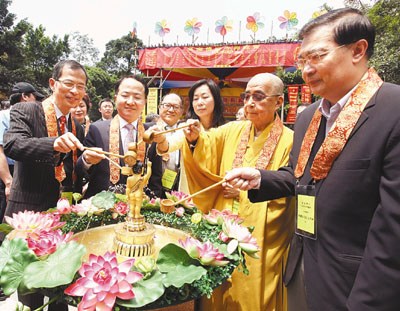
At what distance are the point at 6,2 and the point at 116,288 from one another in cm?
2201

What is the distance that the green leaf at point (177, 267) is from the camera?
941mm

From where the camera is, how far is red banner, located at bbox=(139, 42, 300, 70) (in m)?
10.0

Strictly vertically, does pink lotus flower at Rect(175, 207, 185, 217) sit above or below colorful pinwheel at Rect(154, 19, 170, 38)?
below

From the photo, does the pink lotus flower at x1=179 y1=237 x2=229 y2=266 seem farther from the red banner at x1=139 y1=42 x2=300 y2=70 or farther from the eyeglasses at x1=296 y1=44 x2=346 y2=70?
the red banner at x1=139 y1=42 x2=300 y2=70

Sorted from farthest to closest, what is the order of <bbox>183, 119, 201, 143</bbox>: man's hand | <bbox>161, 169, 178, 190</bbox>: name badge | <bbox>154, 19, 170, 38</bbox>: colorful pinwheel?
→ 1. <bbox>154, 19, 170, 38</bbox>: colorful pinwheel
2. <bbox>161, 169, 178, 190</bbox>: name badge
3. <bbox>183, 119, 201, 143</bbox>: man's hand

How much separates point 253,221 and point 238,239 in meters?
0.67

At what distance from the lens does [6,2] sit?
17.6 meters

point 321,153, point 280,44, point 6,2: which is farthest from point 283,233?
point 6,2

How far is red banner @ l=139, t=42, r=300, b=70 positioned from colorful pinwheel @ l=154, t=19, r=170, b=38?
100 centimetres

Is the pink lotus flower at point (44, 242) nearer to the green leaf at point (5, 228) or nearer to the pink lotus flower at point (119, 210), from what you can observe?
the green leaf at point (5, 228)

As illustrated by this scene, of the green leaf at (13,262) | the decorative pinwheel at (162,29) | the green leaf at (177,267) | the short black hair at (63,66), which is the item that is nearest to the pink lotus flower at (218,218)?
the green leaf at (177,267)

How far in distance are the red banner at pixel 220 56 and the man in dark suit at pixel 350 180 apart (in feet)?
29.4

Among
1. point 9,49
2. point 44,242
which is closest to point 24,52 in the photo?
point 9,49

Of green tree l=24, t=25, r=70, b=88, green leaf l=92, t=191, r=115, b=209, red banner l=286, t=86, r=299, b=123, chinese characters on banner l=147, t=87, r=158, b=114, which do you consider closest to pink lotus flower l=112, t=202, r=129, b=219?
green leaf l=92, t=191, r=115, b=209
